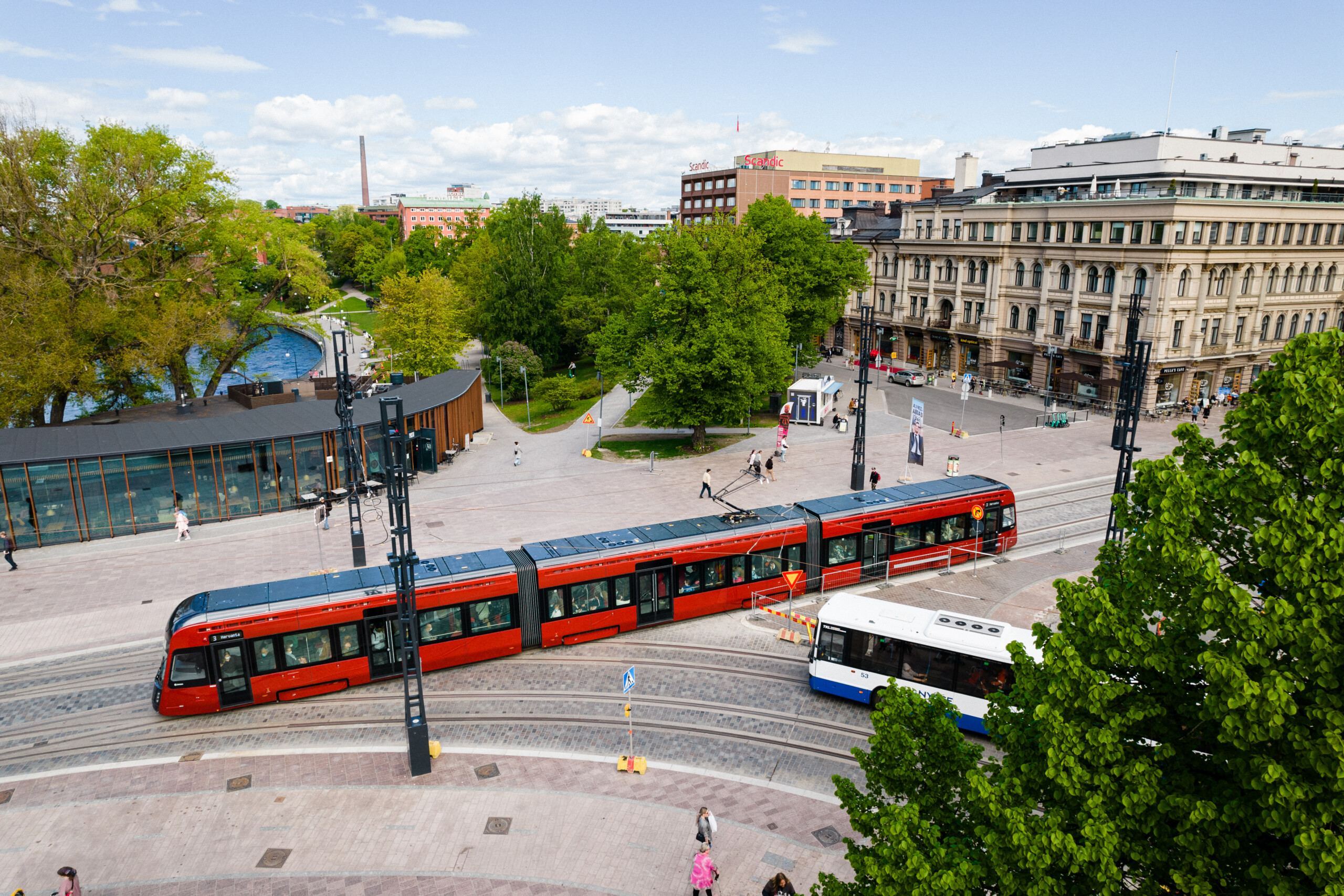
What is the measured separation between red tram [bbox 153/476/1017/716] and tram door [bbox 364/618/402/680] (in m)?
0.03

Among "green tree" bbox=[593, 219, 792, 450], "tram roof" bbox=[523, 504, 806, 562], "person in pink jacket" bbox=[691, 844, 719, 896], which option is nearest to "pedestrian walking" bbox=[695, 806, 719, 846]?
"person in pink jacket" bbox=[691, 844, 719, 896]

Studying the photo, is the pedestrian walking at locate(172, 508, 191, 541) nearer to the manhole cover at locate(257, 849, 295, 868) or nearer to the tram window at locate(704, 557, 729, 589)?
the manhole cover at locate(257, 849, 295, 868)

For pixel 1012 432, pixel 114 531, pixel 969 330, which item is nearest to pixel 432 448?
pixel 114 531

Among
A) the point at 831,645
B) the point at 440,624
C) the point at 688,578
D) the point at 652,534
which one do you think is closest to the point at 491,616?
the point at 440,624

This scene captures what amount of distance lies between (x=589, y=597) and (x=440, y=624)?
12.7 ft

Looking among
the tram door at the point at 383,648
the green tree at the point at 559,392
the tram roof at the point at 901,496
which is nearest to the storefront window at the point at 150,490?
the tram door at the point at 383,648

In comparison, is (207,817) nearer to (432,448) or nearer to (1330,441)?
(1330,441)

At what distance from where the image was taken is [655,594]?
22.4 meters

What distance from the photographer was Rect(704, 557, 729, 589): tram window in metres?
23.0

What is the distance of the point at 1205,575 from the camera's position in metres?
7.26

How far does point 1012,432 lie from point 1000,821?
4367cm

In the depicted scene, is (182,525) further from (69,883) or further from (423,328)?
(423,328)

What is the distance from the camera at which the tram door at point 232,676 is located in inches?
714

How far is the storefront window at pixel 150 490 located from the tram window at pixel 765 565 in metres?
23.4
